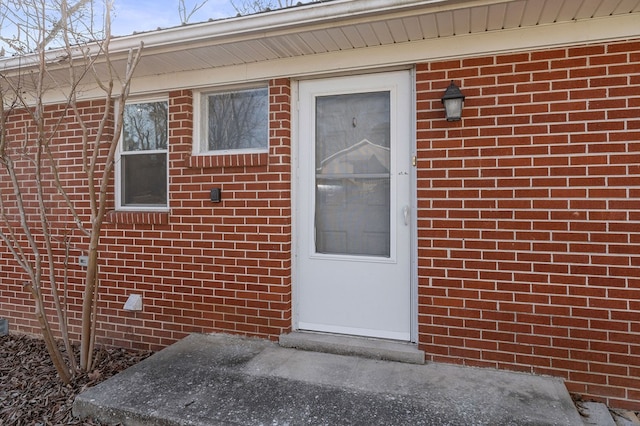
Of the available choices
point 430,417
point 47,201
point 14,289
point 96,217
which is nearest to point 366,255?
point 430,417

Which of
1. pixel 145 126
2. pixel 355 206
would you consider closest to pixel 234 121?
pixel 145 126

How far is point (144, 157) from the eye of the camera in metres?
3.78

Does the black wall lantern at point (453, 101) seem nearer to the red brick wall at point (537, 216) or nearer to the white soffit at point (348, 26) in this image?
the red brick wall at point (537, 216)

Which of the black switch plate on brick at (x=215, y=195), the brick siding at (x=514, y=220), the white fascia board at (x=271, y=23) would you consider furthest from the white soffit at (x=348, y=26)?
the black switch plate on brick at (x=215, y=195)

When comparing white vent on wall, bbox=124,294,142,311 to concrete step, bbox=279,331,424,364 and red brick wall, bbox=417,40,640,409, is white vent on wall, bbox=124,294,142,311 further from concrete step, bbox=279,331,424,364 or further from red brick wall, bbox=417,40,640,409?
red brick wall, bbox=417,40,640,409

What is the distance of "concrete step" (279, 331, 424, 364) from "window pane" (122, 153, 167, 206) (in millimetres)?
1808

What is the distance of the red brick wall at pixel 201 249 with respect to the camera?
3.24m

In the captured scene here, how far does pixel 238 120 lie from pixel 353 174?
118cm

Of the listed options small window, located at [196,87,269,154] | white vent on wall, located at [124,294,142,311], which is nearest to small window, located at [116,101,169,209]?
small window, located at [196,87,269,154]

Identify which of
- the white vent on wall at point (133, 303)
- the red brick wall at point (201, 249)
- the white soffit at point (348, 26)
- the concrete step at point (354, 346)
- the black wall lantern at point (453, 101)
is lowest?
the concrete step at point (354, 346)

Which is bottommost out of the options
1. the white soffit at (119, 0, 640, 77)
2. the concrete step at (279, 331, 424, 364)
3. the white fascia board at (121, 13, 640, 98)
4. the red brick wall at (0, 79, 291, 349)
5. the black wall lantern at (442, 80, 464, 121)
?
the concrete step at (279, 331, 424, 364)

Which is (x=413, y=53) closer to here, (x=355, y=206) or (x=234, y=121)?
(x=355, y=206)

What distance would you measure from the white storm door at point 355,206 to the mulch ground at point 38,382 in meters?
1.65

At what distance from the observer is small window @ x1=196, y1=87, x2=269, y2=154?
341 cm
